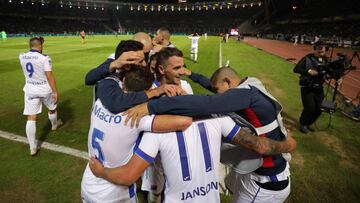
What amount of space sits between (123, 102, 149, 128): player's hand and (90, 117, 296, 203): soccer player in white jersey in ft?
0.53

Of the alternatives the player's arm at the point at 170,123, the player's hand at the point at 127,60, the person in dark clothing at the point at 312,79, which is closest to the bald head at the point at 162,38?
the person in dark clothing at the point at 312,79

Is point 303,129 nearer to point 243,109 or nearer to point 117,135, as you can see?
point 243,109

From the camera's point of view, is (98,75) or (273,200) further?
(98,75)

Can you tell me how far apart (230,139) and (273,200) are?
3.73 ft

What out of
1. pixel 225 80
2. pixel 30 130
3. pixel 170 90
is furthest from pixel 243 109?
pixel 30 130

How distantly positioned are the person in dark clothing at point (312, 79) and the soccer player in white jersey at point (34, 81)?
6.69 meters

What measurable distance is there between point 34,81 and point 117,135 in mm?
4921

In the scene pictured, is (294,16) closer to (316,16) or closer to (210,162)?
(316,16)

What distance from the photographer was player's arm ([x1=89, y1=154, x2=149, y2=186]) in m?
2.14

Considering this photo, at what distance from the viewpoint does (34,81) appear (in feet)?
20.3

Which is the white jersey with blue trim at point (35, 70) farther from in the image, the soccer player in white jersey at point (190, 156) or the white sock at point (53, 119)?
the soccer player in white jersey at point (190, 156)

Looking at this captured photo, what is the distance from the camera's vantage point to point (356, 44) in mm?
32156

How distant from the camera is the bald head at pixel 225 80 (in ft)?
8.93

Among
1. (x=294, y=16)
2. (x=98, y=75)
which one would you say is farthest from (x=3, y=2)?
(x=98, y=75)
